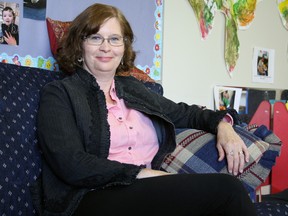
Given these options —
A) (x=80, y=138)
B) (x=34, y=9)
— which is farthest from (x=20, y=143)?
(x=34, y=9)

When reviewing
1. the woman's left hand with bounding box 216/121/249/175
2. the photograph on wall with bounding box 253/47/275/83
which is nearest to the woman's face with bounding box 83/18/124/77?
the woman's left hand with bounding box 216/121/249/175

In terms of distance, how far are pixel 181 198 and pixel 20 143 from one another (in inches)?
21.3

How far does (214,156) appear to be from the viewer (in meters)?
1.41

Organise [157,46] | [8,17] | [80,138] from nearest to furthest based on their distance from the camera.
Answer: [80,138], [8,17], [157,46]

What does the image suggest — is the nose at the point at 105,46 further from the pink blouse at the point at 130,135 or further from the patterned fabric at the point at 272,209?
the patterned fabric at the point at 272,209

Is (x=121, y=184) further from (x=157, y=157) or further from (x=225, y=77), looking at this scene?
(x=225, y=77)

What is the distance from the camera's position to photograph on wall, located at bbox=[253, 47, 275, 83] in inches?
101

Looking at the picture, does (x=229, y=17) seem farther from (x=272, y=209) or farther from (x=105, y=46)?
(x=272, y=209)

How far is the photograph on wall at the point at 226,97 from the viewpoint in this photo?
7.68 feet

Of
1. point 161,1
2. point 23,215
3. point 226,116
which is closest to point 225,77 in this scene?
point 161,1

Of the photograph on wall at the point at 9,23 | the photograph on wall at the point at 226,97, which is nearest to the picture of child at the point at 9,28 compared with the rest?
the photograph on wall at the point at 9,23

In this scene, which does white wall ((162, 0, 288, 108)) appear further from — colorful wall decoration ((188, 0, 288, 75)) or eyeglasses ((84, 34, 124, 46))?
eyeglasses ((84, 34, 124, 46))

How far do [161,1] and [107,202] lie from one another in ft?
4.31

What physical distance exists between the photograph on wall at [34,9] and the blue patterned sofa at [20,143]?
1.05ft
